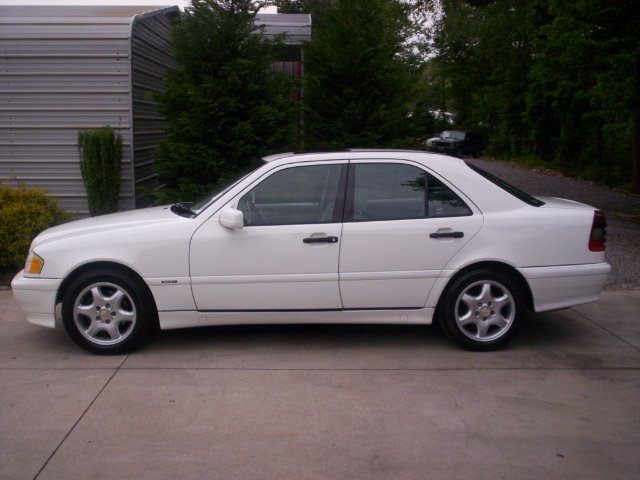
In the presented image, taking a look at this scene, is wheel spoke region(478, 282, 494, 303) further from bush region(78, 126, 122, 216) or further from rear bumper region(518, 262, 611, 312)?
bush region(78, 126, 122, 216)

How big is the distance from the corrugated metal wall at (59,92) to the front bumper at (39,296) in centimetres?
473

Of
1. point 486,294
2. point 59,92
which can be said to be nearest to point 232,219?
point 486,294

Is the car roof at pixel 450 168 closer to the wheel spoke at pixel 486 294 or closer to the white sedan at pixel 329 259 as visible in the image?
the white sedan at pixel 329 259

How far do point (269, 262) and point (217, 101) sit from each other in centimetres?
410

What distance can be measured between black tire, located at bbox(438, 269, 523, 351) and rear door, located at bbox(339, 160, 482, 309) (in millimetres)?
227

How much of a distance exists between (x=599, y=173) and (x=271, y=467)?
20.5 metres

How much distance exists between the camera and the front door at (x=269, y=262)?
5750 millimetres

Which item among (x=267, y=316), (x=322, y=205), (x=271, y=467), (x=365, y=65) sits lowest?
(x=271, y=467)

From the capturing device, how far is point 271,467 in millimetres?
4074

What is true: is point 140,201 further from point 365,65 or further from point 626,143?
point 626,143

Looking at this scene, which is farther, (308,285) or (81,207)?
(81,207)

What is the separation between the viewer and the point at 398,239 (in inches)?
228

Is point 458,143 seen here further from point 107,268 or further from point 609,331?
point 107,268

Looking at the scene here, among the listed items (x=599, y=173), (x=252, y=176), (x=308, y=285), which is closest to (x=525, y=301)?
(x=308, y=285)
